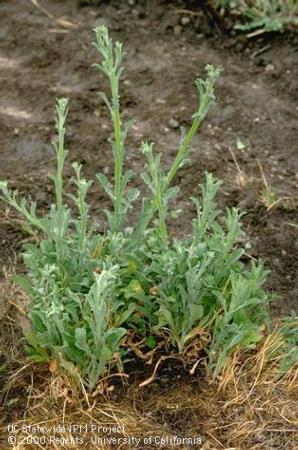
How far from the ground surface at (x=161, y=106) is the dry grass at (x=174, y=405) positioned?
559 millimetres

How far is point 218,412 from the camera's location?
8.70 feet

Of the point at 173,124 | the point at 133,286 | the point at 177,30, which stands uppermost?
the point at 133,286

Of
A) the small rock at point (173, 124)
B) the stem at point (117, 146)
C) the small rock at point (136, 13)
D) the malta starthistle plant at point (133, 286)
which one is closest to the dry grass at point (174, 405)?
the malta starthistle plant at point (133, 286)

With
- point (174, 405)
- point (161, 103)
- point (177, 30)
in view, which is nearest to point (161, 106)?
point (161, 103)

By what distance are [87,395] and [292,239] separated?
1.28m

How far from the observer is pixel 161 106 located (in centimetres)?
414

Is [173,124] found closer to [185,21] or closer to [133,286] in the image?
[185,21]

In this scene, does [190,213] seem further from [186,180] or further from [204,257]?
[204,257]

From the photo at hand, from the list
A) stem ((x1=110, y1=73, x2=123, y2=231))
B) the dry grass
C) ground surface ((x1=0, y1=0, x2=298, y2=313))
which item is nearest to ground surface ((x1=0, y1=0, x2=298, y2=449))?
ground surface ((x1=0, y1=0, x2=298, y2=313))

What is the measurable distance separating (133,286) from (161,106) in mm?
1679

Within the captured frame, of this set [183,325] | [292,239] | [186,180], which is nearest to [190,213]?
[186,180]

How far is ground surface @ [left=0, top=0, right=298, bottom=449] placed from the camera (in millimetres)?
3670

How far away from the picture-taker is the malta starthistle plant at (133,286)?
2.52 metres

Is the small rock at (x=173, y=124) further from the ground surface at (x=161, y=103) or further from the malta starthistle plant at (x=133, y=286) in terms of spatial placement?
the malta starthistle plant at (x=133, y=286)
